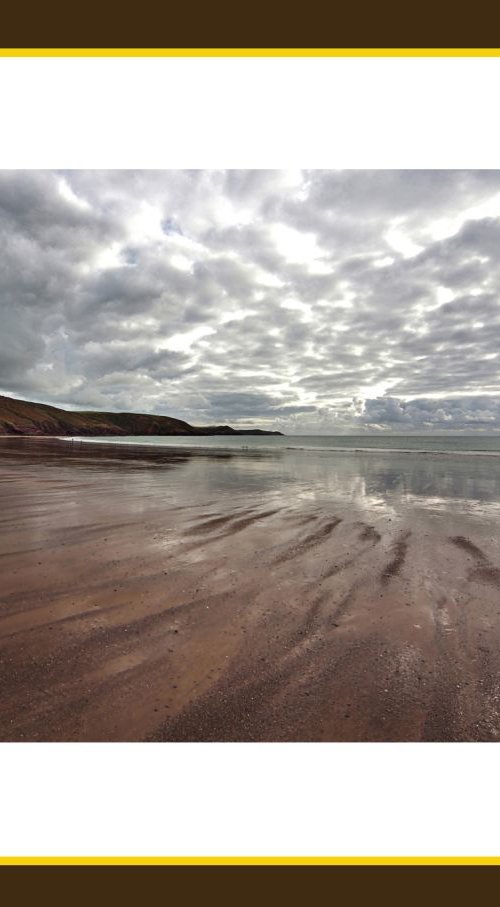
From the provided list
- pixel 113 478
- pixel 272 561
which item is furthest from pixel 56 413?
pixel 272 561

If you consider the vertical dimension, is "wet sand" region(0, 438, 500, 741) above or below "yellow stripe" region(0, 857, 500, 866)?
above

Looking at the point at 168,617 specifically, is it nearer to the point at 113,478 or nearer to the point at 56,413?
the point at 113,478

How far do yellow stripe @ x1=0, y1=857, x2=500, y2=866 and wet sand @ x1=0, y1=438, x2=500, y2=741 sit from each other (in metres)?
0.55

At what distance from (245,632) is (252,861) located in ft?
5.92
